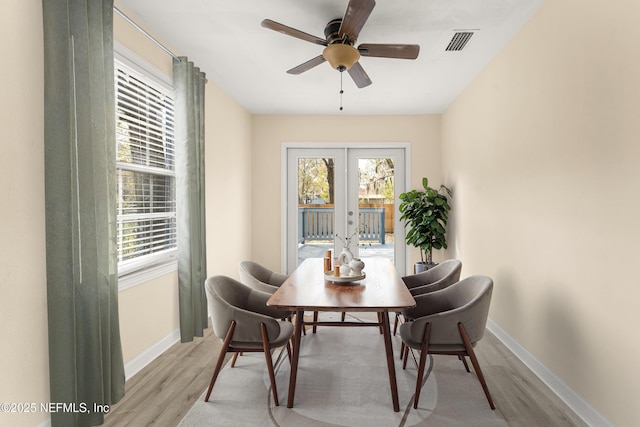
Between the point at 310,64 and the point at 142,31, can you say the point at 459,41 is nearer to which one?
the point at 310,64

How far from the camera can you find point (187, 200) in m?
3.18

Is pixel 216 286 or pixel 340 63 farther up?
pixel 340 63

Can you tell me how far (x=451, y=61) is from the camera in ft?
11.4

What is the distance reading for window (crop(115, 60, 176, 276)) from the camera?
2.59 meters

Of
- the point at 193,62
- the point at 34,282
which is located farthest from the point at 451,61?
the point at 34,282

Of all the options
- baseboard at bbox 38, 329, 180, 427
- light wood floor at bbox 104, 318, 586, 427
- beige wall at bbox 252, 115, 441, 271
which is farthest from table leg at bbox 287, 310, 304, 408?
beige wall at bbox 252, 115, 441, 271

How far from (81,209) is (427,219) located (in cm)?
394

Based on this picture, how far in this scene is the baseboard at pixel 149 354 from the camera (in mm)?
2594

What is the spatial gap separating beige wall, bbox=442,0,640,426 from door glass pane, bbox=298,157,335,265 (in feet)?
8.67

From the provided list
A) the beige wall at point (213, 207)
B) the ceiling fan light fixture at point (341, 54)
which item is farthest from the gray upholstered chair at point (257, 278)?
the ceiling fan light fixture at point (341, 54)

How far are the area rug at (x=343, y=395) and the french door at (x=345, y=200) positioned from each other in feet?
8.93

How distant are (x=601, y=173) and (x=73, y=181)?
293cm

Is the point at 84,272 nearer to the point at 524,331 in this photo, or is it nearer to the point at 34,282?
the point at 34,282

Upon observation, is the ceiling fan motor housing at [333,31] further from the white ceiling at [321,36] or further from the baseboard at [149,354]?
the baseboard at [149,354]
